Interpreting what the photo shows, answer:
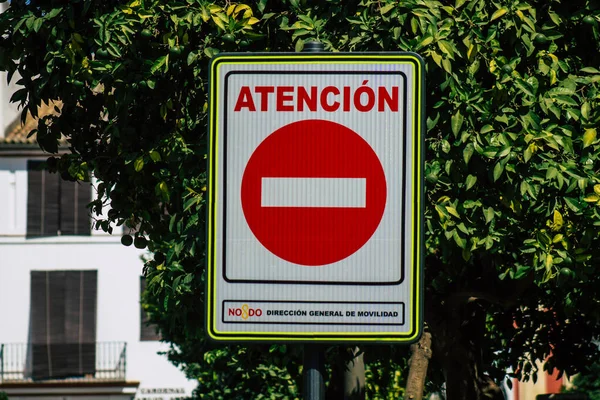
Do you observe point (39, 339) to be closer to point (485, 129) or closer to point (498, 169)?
point (485, 129)

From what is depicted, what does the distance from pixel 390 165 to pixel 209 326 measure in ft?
2.35

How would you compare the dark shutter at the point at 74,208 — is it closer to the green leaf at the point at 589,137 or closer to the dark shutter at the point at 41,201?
the dark shutter at the point at 41,201

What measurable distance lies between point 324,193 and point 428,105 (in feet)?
19.4

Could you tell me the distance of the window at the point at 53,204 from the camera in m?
38.5

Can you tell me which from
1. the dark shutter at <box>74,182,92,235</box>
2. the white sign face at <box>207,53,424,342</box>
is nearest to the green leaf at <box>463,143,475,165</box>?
the white sign face at <box>207,53,424,342</box>

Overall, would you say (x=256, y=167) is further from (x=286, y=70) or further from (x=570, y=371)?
(x=570, y=371)

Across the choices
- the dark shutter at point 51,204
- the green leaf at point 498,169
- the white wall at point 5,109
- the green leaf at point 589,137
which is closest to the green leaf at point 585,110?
the green leaf at point 589,137

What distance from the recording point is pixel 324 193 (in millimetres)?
3205

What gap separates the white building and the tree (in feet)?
93.2

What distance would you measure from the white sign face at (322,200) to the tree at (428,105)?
210 inches

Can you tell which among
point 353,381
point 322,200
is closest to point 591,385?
point 353,381

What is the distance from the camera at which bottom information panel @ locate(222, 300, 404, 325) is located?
3217mm

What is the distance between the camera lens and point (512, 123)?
894 centimetres

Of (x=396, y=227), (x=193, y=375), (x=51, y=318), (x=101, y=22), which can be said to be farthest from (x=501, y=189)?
(x=51, y=318)
